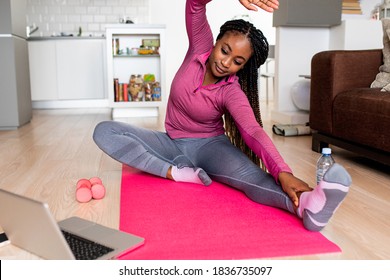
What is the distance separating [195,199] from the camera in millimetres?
1811

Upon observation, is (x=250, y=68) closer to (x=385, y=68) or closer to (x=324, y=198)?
(x=324, y=198)

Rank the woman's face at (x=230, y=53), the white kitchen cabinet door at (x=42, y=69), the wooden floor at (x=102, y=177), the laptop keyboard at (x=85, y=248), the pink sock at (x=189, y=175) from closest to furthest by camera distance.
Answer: the laptop keyboard at (x=85, y=248)
the wooden floor at (x=102, y=177)
the woman's face at (x=230, y=53)
the pink sock at (x=189, y=175)
the white kitchen cabinet door at (x=42, y=69)

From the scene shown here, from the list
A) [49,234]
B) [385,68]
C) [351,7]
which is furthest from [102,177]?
[351,7]

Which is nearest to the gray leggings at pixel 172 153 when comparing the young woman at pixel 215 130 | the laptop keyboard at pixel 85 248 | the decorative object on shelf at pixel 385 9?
the young woman at pixel 215 130

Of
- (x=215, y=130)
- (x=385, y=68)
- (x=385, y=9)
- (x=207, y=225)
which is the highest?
(x=385, y=9)

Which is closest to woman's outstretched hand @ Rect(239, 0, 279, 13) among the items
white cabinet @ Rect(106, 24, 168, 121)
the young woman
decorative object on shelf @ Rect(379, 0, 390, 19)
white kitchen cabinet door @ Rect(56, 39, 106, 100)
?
the young woman

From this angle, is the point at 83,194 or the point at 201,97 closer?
the point at 83,194

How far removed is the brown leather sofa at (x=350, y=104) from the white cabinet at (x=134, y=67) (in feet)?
7.28

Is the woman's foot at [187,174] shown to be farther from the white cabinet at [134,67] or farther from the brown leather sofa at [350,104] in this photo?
the white cabinet at [134,67]

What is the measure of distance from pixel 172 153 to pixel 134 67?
288 cm

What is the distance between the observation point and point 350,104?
2436mm

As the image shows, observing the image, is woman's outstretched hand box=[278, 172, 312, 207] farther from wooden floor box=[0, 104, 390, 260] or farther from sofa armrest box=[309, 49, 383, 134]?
sofa armrest box=[309, 49, 383, 134]

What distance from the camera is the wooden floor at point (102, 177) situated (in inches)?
57.5
